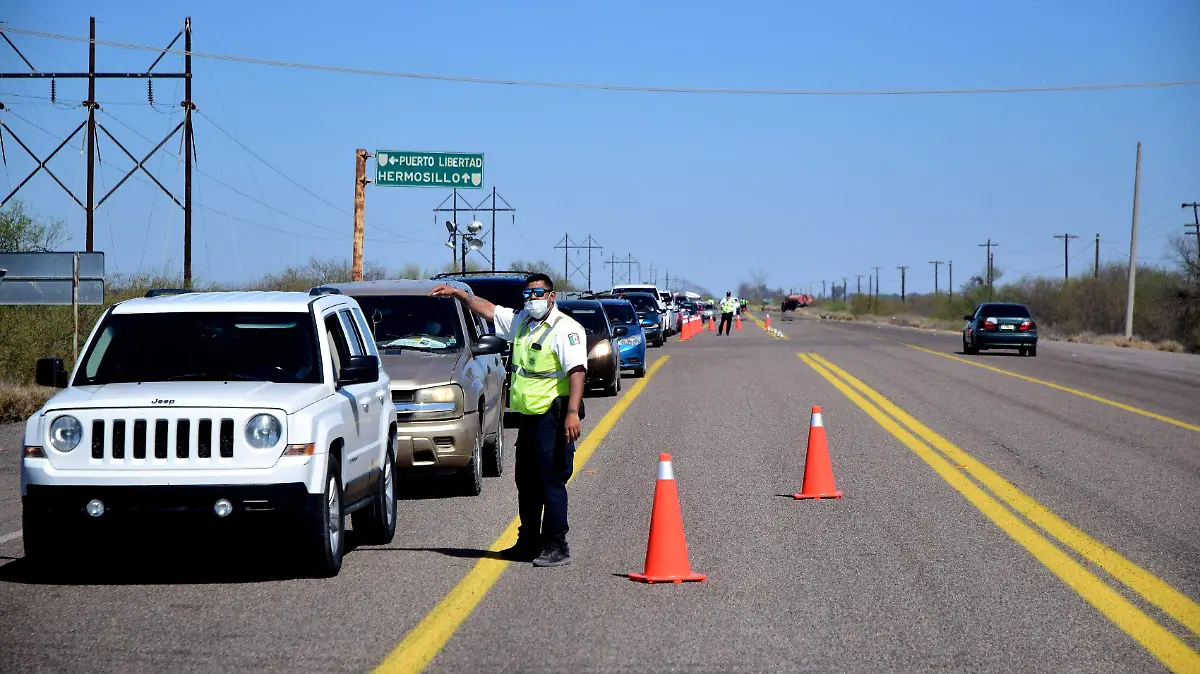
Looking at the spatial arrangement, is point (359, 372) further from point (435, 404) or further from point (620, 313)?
point (620, 313)

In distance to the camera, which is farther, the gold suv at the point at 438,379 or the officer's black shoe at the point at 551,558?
the gold suv at the point at 438,379

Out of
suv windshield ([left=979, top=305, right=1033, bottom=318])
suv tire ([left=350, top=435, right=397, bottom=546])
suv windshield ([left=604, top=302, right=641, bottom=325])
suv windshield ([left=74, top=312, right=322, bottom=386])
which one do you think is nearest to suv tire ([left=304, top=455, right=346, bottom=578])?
suv windshield ([left=74, top=312, right=322, bottom=386])

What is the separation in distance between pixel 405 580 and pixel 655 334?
122 ft

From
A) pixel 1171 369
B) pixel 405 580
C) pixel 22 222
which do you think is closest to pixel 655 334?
pixel 1171 369

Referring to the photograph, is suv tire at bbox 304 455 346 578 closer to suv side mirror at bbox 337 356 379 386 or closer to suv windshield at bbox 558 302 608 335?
suv side mirror at bbox 337 356 379 386

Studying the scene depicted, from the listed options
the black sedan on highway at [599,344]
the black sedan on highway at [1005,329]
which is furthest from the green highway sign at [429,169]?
the black sedan on highway at [599,344]

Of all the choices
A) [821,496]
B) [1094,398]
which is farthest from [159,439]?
[1094,398]

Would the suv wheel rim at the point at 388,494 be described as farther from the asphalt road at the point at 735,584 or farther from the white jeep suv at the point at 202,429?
the white jeep suv at the point at 202,429

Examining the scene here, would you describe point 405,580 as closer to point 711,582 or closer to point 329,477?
point 329,477

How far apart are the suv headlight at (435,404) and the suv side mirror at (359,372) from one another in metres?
2.82

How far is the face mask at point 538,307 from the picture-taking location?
360 inches

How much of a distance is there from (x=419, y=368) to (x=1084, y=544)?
5.57 meters

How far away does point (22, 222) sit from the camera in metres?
38.8

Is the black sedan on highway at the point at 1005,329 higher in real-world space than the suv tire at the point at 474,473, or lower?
higher
